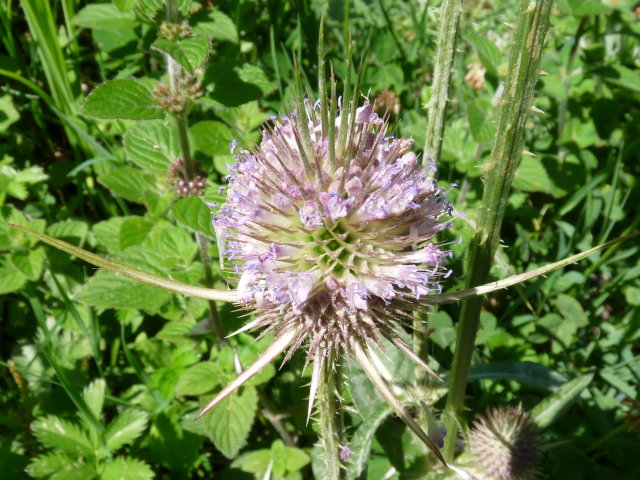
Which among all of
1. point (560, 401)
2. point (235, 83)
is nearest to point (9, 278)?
point (235, 83)

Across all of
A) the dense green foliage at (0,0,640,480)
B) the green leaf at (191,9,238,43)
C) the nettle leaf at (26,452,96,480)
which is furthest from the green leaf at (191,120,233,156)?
the nettle leaf at (26,452,96,480)

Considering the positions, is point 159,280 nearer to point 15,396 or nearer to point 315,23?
point 15,396

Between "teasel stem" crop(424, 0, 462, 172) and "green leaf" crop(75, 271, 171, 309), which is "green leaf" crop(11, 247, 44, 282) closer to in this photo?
"green leaf" crop(75, 271, 171, 309)

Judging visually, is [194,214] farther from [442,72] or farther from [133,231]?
[442,72]

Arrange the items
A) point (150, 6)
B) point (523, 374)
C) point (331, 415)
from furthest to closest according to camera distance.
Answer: point (523, 374), point (150, 6), point (331, 415)

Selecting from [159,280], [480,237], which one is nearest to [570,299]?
[480,237]
